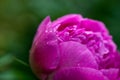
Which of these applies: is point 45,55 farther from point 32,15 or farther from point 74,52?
point 32,15

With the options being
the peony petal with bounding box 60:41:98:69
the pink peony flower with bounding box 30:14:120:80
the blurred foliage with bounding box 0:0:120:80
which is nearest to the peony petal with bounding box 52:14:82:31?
the pink peony flower with bounding box 30:14:120:80

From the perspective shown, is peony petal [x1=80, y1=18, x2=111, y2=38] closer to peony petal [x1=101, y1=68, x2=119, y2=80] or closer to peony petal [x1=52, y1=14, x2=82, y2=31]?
peony petal [x1=52, y1=14, x2=82, y2=31]

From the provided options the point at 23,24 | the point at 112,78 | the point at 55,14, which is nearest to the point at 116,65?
the point at 112,78

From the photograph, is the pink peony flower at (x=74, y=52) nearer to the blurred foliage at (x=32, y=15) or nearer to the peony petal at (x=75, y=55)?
the peony petal at (x=75, y=55)

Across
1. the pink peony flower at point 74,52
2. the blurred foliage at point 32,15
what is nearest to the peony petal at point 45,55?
the pink peony flower at point 74,52

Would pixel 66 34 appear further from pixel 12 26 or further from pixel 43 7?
pixel 12 26

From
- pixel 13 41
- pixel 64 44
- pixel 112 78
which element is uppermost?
pixel 13 41
